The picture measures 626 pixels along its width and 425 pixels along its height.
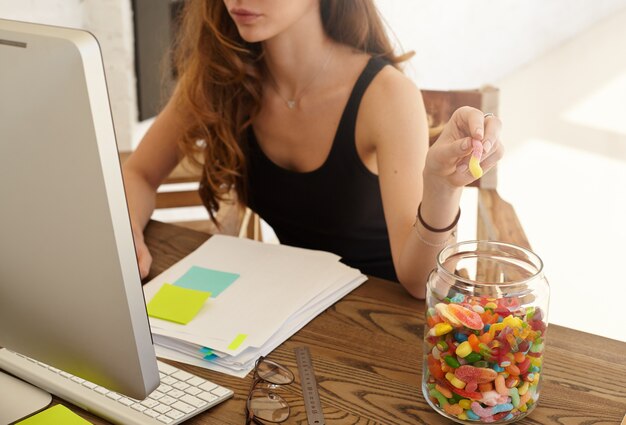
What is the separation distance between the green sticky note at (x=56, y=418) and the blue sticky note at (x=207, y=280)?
0.33 meters

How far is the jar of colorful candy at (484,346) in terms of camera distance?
2.87 ft

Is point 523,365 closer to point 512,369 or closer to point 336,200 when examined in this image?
point 512,369

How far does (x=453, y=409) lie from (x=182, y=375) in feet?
1.17

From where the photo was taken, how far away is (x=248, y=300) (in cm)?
120

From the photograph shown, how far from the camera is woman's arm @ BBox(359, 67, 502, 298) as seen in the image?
41.6 inches

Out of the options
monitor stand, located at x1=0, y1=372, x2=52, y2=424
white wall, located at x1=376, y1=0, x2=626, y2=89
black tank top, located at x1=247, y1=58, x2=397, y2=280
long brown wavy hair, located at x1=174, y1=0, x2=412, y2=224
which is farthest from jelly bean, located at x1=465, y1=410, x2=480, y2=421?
white wall, located at x1=376, y1=0, x2=626, y2=89

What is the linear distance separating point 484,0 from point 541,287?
13.2ft

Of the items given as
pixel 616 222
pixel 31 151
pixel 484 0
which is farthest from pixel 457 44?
pixel 31 151

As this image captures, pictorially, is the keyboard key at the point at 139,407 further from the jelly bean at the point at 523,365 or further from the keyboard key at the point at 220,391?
the jelly bean at the point at 523,365

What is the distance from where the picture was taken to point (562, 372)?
103cm

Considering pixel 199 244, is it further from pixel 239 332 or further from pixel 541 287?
pixel 541 287

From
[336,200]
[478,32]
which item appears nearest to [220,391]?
[336,200]

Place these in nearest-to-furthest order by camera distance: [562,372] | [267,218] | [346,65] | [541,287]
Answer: [541,287] < [562,372] < [346,65] < [267,218]

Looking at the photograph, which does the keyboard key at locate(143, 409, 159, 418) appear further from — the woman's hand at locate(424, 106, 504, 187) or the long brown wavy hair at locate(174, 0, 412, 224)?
the long brown wavy hair at locate(174, 0, 412, 224)
